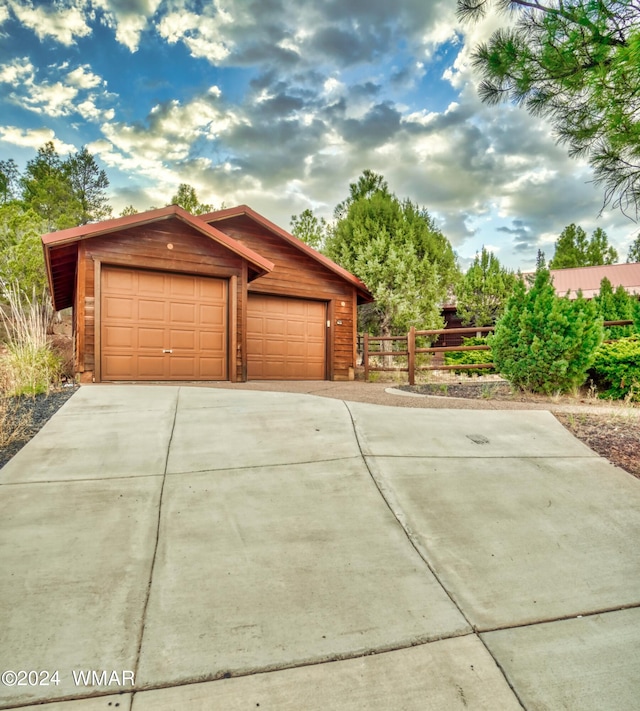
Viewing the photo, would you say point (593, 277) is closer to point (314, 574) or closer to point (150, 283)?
point (150, 283)

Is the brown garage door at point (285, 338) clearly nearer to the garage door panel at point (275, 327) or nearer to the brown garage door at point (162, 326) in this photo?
the garage door panel at point (275, 327)

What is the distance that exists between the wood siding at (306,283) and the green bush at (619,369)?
6.87 m

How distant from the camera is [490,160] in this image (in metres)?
16.4

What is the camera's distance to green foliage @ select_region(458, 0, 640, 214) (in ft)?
14.9

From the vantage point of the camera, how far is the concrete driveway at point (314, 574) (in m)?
1.79

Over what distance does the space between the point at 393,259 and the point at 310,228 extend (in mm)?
6933

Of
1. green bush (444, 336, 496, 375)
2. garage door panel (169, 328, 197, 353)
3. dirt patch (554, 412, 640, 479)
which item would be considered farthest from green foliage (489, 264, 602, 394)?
garage door panel (169, 328, 197, 353)

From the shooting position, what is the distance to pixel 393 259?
17.7 metres

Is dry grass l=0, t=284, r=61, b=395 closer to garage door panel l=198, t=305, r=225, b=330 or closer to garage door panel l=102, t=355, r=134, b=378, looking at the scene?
garage door panel l=102, t=355, r=134, b=378

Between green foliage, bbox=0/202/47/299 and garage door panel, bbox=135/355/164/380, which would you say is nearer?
garage door panel, bbox=135/355/164/380

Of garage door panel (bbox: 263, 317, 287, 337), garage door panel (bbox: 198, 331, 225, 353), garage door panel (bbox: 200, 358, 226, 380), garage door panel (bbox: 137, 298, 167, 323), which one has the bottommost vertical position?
garage door panel (bbox: 200, 358, 226, 380)

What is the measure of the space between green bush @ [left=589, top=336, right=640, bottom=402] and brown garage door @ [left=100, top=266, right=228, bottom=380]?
7.67 m

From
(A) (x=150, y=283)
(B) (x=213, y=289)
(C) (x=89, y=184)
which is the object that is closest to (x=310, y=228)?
(B) (x=213, y=289)

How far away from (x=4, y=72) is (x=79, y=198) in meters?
14.8
